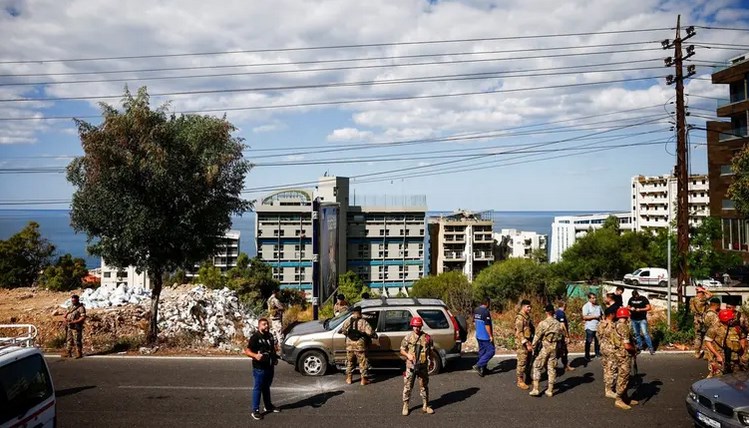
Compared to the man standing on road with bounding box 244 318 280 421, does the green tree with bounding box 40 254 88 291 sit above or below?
below

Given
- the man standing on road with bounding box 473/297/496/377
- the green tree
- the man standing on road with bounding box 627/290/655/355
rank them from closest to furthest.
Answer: the man standing on road with bounding box 473/297/496/377, the man standing on road with bounding box 627/290/655/355, the green tree

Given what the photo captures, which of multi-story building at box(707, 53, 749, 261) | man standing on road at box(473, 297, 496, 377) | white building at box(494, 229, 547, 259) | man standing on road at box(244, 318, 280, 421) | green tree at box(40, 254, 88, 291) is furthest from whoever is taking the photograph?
white building at box(494, 229, 547, 259)

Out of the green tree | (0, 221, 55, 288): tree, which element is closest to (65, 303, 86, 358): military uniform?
the green tree

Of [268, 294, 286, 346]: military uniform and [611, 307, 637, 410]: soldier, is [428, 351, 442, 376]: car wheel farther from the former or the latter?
[268, 294, 286, 346]: military uniform

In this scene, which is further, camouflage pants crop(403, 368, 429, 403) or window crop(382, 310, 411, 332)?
window crop(382, 310, 411, 332)

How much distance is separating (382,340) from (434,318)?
1.25 metres

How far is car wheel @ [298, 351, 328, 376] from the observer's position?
11172 millimetres

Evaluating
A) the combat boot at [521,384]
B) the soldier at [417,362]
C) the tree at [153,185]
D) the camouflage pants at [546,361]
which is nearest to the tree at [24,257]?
the tree at [153,185]

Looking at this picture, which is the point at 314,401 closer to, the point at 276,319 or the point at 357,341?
the point at 357,341

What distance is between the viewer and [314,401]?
31.4ft

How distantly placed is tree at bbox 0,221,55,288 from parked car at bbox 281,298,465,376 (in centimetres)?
3591

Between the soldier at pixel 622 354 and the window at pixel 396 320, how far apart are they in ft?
13.5

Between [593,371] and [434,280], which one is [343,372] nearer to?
[593,371]

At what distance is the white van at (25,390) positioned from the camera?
598cm
